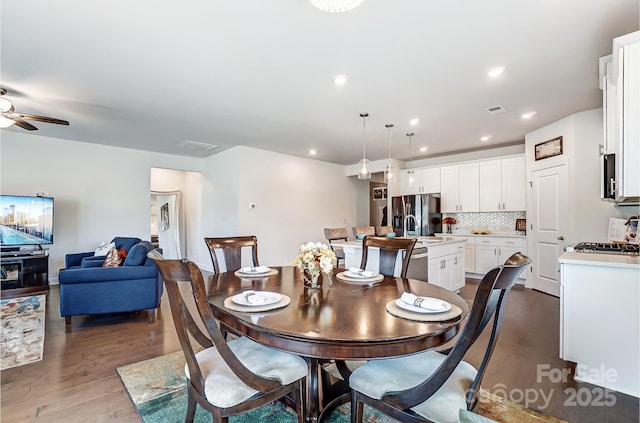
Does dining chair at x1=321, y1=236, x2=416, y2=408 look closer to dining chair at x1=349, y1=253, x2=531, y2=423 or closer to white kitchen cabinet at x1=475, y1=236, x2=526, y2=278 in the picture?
dining chair at x1=349, y1=253, x2=531, y2=423

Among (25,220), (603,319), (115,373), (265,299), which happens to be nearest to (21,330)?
(115,373)

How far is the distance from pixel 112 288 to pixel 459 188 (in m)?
6.07

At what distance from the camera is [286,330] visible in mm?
1186

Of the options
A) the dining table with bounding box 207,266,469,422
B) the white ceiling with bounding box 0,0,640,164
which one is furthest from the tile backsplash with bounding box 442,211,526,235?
the dining table with bounding box 207,266,469,422

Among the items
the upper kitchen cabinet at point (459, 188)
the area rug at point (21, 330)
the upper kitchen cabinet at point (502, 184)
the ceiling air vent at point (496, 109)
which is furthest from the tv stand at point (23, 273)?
the upper kitchen cabinet at point (502, 184)

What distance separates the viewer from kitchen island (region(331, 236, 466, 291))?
3.77 meters

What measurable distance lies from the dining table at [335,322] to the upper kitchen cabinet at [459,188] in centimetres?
477

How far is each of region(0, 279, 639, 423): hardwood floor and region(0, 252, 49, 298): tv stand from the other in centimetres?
186

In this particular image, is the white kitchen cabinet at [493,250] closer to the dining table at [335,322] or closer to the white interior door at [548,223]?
the white interior door at [548,223]

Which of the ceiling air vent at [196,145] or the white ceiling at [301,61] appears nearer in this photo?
the white ceiling at [301,61]

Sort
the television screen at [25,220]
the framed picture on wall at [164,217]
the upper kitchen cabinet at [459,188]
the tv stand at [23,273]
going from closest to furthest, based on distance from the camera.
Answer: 1. the tv stand at [23,273]
2. the television screen at [25,220]
3. the upper kitchen cabinet at [459,188]
4. the framed picture on wall at [164,217]

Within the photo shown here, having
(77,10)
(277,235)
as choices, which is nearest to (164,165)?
(277,235)

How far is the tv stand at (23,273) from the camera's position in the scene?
15.1 feet

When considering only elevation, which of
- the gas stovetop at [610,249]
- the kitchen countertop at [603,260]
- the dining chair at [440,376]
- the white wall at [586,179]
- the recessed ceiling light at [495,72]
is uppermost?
the recessed ceiling light at [495,72]
